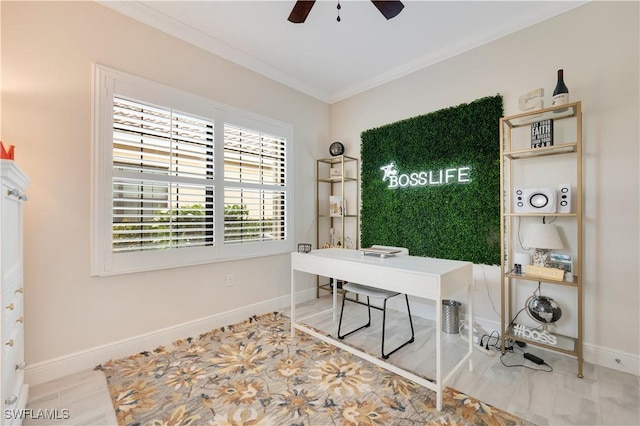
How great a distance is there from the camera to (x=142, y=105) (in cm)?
237

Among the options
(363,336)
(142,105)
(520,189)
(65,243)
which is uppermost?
(142,105)

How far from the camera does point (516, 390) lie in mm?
1820

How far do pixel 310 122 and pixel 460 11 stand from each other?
203 centimetres

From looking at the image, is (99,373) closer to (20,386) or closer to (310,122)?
(20,386)

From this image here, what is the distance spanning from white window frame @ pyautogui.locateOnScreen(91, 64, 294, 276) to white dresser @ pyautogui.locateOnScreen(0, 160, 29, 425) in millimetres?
521

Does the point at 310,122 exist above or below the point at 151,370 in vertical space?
above

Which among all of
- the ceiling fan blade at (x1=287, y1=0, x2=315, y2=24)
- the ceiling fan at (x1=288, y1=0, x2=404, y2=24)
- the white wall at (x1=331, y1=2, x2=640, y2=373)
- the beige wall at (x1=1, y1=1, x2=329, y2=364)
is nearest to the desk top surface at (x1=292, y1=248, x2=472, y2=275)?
the white wall at (x1=331, y1=2, x2=640, y2=373)

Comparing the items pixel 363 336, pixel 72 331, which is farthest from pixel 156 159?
pixel 363 336

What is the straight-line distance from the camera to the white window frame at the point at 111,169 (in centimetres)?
212

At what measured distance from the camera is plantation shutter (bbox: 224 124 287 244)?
2.95 meters

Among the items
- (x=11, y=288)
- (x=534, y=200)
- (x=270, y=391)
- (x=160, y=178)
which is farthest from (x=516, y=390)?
(x=160, y=178)

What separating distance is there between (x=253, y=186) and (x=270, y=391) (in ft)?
6.70

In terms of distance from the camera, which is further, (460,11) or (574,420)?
(460,11)

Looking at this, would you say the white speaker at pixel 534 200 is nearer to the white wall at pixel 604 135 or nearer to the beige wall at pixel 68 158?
the white wall at pixel 604 135
